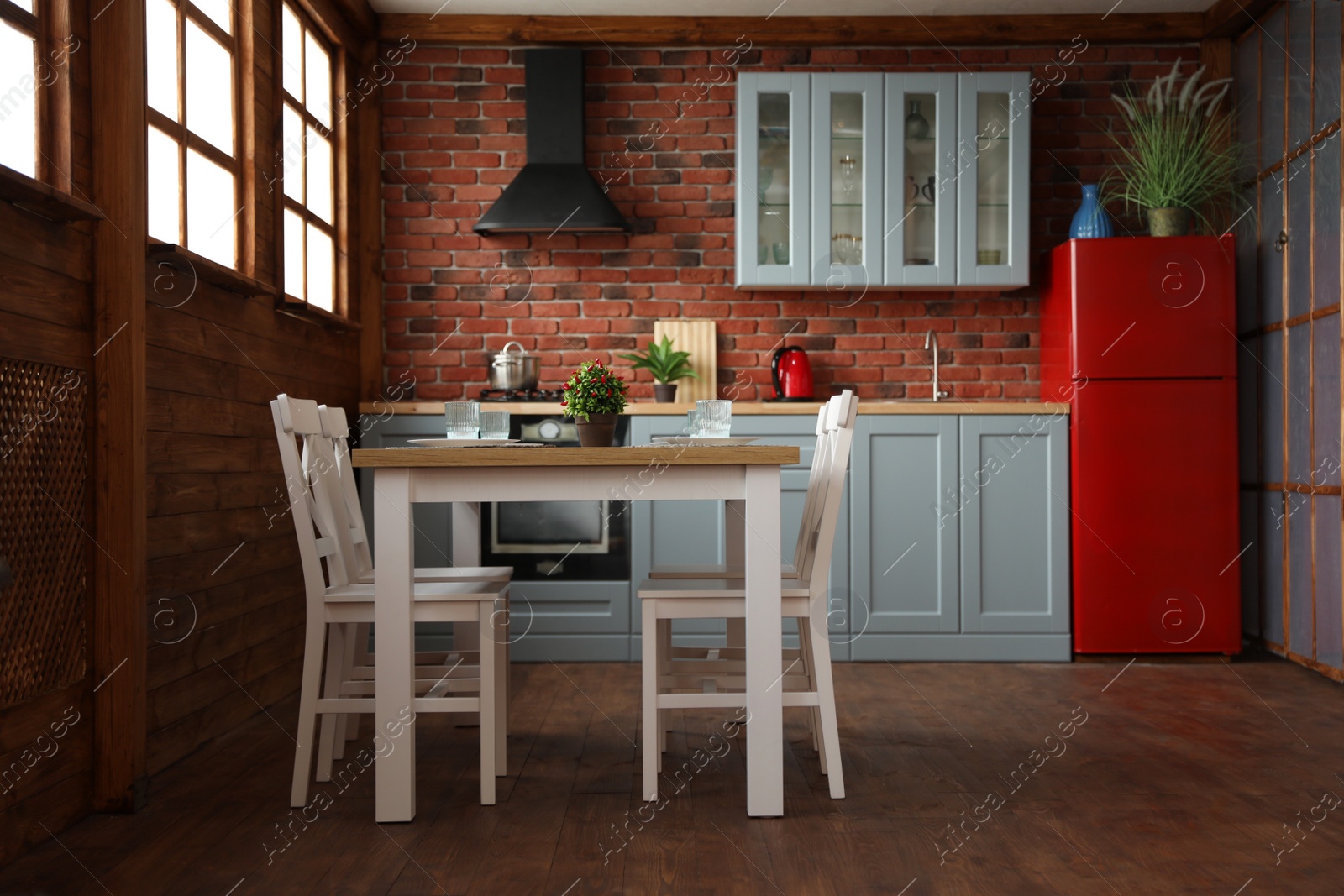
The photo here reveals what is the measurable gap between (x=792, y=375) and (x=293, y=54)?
2051mm

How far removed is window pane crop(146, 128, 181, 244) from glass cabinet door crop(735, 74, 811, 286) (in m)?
2.00

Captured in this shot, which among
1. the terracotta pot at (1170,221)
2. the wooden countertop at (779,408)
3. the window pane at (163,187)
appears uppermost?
the terracotta pot at (1170,221)

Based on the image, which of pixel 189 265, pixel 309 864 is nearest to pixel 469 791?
pixel 309 864

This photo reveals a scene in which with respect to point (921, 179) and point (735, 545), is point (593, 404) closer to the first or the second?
point (735, 545)

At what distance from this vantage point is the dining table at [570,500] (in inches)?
79.9

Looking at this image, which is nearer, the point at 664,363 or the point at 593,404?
the point at 593,404

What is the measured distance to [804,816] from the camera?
210 cm

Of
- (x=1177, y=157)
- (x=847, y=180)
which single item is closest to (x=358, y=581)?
(x=847, y=180)

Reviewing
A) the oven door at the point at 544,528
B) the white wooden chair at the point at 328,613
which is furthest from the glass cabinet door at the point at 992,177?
the white wooden chair at the point at 328,613

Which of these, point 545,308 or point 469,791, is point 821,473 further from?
point 545,308

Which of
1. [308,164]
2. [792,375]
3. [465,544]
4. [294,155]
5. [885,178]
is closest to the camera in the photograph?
[465,544]

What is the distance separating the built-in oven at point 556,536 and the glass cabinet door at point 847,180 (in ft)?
3.46

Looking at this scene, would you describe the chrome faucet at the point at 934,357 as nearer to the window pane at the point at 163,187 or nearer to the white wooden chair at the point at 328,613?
the white wooden chair at the point at 328,613

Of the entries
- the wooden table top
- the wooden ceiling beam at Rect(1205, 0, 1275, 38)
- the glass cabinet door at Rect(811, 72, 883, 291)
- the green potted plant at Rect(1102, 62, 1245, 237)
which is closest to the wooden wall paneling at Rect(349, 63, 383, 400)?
the glass cabinet door at Rect(811, 72, 883, 291)
